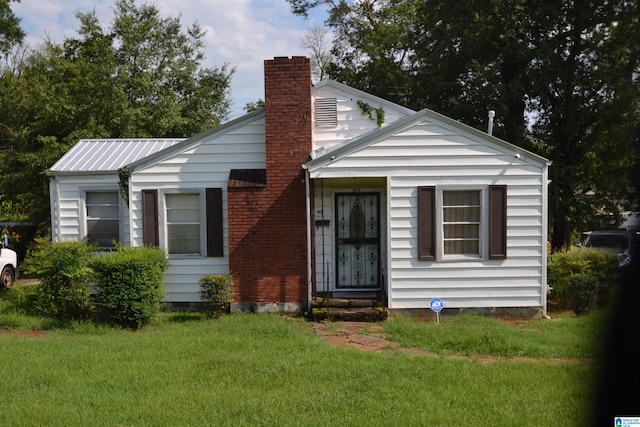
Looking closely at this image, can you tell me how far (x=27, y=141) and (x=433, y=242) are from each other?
47.8ft

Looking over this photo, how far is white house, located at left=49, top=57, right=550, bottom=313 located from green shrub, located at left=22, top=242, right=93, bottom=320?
4.29ft

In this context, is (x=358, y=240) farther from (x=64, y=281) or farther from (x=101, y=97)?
(x=101, y=97)

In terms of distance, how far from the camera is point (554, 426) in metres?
4.64

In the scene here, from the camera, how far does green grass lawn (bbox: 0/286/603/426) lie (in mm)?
4930

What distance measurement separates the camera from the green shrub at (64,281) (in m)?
9.29

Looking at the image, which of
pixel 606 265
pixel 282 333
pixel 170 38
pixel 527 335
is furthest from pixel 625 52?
pixel 170 38

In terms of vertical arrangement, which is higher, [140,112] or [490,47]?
[490,47]

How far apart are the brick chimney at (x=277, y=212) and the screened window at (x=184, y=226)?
92 centimetres

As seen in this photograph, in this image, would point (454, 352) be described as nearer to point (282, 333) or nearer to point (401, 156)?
point (282, 333)

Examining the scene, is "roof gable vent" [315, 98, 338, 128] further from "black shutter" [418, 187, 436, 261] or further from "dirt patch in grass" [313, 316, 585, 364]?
"dirt patch in grass" [313, 316, 585, 364]

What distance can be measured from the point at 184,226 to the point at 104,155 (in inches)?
117

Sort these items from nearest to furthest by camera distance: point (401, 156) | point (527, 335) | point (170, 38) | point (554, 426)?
1. point (554, 426)
2. point (527, 335)
3. point (401, 156)
4. point (170, 38)

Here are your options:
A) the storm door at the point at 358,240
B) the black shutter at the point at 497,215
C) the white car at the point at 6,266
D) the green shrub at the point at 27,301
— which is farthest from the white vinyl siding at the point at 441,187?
the white car at the point at 6,266

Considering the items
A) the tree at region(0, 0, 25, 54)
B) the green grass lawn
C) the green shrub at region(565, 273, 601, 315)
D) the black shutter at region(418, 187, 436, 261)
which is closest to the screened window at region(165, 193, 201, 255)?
the green grass lawn
